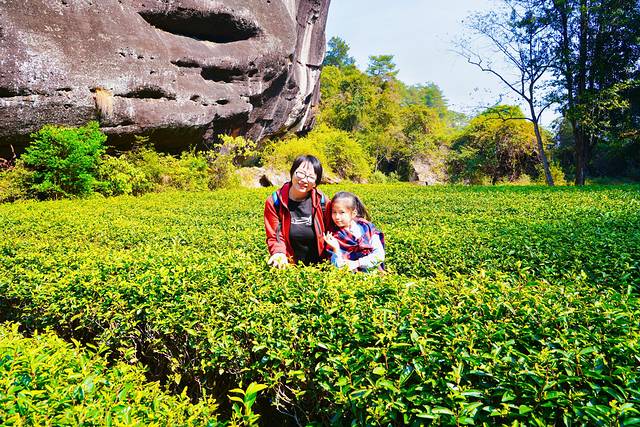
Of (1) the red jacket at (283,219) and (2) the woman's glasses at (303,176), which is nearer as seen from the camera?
(2) the woman's glasses at (303,176)

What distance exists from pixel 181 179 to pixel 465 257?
49.5 ft

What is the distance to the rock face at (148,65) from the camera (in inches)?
454

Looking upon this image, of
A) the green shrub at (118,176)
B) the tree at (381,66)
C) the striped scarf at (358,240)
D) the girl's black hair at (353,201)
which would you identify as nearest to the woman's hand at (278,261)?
the striped scarf at (358,240)

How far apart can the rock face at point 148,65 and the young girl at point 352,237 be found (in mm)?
12692

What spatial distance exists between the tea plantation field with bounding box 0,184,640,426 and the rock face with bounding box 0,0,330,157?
34.3 feet

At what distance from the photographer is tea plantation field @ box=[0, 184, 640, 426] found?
1.53 metres

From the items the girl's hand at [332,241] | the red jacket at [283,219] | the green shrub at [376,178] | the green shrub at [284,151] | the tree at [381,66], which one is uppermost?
the tree at [381,66]

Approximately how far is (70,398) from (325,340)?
1249 mm

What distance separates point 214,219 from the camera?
8.08 metres

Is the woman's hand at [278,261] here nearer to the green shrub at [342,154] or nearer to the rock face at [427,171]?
the green shrub at [342,154]

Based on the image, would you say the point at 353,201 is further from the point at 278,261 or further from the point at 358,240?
the point at 278,261

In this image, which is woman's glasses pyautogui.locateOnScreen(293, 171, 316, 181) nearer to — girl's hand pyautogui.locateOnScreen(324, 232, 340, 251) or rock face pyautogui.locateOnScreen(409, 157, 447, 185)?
girl's hand pyautogui.locateOnScreen(324, 232, 340, 251)

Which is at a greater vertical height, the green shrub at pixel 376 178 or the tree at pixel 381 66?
the tree at pixel 381 66

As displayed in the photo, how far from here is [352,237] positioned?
3498mm
